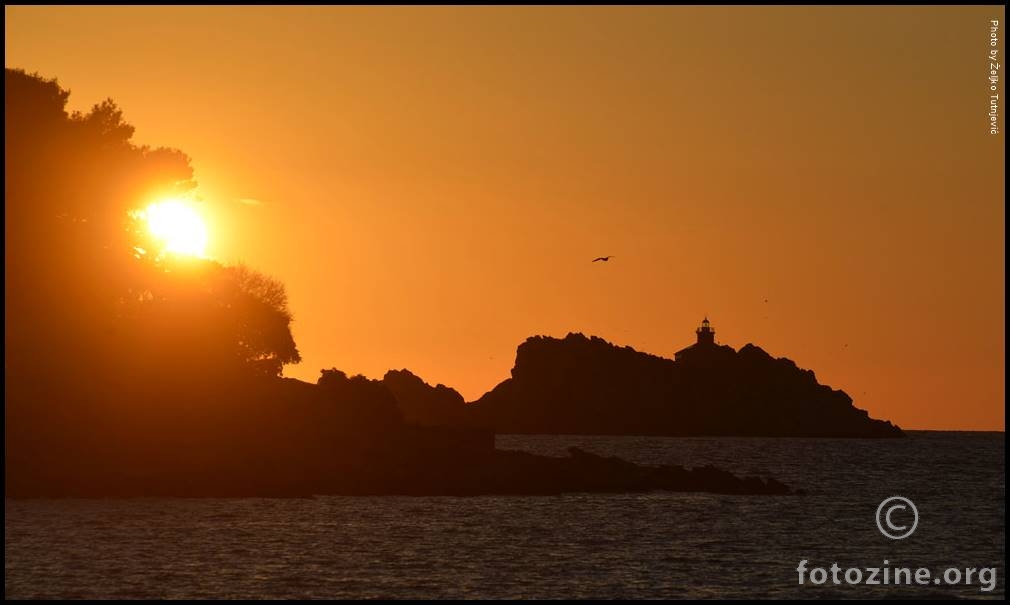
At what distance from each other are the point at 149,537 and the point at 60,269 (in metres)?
30.2

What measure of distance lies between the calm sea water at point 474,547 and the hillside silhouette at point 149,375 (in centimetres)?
282

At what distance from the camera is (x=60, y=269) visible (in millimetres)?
95000

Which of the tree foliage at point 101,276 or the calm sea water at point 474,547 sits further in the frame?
the tree foliage at point 101,276

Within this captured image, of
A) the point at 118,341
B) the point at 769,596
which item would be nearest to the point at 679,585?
the point at 769,596

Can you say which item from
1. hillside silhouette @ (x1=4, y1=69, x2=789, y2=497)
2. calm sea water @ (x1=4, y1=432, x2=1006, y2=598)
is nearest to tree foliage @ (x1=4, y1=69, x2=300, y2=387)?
hillside silhouette @ (x1=4, y1=69, x2=789, y2=497)

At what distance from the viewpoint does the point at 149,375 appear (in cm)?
9312

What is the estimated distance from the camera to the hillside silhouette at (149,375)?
290 feet

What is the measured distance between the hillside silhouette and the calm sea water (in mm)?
2822

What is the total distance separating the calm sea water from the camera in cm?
5738

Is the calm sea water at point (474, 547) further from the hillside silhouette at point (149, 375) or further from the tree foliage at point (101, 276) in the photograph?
the tree foliage at point (101, 276)

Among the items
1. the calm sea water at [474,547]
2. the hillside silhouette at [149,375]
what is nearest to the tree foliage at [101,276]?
the hillside silhouette at [149,375]

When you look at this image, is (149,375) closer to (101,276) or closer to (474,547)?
(101,276)

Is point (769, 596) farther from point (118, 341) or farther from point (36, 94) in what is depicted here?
point (36, 94)

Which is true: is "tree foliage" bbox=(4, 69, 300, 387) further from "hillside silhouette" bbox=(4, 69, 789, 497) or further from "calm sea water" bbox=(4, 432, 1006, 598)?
"calm sea water" bbox=(4, 432, 1006, 598)
